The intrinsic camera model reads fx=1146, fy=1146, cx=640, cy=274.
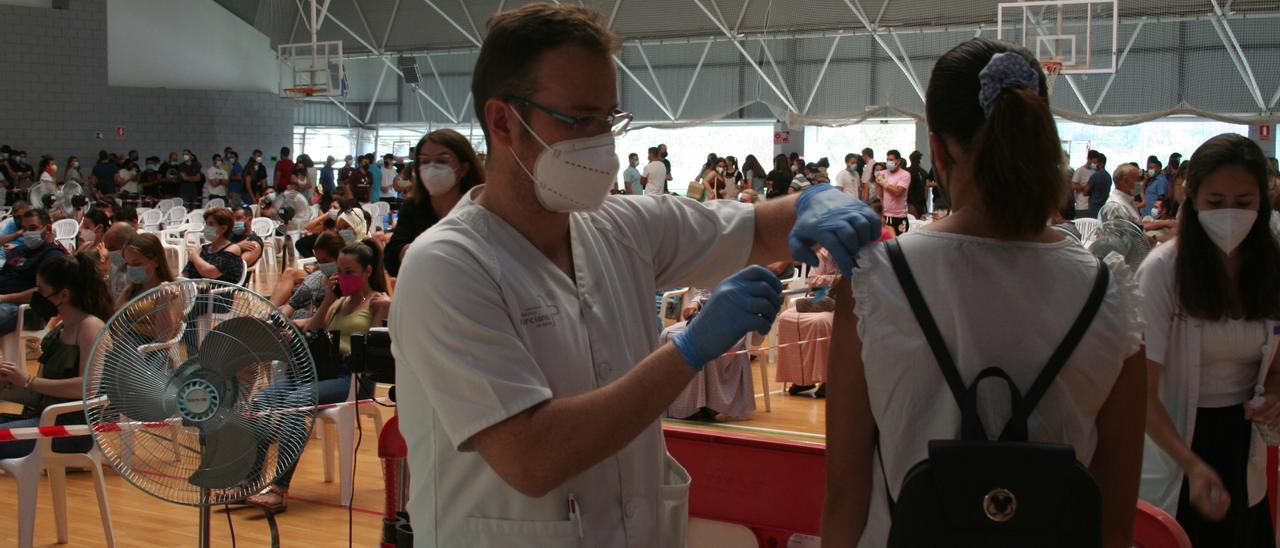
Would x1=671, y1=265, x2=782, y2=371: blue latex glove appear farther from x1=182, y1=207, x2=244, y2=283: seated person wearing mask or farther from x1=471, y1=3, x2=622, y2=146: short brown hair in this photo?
x1=182, y1=207, x2=244, y2=283: seated person wearing mask

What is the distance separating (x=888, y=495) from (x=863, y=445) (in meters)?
0.07

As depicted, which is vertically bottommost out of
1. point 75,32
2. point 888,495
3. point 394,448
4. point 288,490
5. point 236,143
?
point 288,490

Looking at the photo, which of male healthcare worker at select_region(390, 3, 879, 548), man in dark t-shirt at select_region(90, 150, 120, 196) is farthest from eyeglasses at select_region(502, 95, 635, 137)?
man in dark t-shirt at select_region(90, 150, 120, 196)

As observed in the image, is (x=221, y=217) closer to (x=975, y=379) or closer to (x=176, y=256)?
(x=176, y=256)

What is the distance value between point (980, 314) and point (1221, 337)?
5.15 ft

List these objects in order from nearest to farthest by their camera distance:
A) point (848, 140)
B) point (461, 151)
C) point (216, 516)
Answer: point (461, 151) < point (216, 516) < point (848, 140)

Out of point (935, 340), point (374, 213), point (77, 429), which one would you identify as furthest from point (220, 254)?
point (374, 213)

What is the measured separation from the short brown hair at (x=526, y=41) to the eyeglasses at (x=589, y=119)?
0.01 m

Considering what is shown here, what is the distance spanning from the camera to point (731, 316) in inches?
57.0

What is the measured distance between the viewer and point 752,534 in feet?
10.0

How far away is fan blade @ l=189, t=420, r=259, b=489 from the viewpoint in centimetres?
259

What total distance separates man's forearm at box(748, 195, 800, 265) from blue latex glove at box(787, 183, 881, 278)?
0.25 m

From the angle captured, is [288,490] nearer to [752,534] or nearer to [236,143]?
[752,534]

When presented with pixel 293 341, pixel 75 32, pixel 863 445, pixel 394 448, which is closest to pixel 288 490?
pixel 394 448
